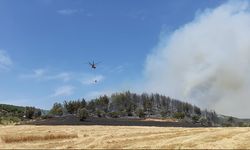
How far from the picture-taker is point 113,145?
4606 cm

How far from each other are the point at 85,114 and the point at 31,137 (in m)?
108

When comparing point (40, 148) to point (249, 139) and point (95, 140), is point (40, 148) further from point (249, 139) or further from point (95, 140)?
point (249, 139)

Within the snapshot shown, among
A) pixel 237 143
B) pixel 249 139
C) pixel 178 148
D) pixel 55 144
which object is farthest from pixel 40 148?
pixel 249 139

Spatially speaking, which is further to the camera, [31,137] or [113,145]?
[31,137]

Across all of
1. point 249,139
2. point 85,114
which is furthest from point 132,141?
point 85,114

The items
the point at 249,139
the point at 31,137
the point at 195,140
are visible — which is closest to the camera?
the point at 195,140

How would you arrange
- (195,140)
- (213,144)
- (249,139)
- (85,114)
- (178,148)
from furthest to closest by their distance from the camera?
(85,114) < (249,139) < (195,140) < (213,144) < (178,148)

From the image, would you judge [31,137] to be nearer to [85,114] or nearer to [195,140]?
[195,140]

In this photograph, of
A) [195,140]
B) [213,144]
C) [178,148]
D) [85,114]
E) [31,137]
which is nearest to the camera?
[178,148]

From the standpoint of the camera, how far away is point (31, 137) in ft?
189

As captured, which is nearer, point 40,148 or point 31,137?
point 40,148

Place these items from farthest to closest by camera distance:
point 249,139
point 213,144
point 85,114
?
1. point 85,114
2. point 249,139
3. point 213,144

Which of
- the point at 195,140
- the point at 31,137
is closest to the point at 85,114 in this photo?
the point at 31,137

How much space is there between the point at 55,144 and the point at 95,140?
18.4 feet
